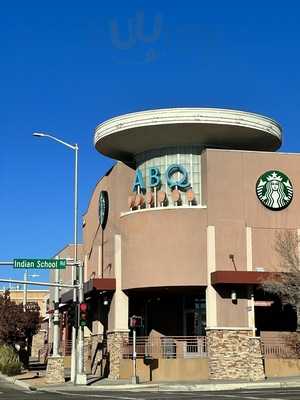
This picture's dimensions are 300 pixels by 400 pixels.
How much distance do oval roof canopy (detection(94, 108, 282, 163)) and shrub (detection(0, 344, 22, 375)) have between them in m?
14.6

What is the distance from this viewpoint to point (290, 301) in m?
33.8

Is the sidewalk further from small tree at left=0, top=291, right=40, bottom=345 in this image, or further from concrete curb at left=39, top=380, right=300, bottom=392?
small tree at left=0, top=291, right=40, bottom=345

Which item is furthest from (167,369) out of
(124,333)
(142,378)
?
(124,333)

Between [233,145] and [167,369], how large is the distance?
13445mm

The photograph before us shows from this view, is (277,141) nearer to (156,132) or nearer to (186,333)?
(156,132)

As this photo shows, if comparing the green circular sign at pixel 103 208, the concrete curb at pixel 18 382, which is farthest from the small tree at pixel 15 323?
the green circular sign at pixel 103 208

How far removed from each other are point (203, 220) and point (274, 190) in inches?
168

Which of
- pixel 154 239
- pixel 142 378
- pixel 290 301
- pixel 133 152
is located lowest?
pixel 142 378

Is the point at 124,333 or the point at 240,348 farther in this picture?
the point at 124,333

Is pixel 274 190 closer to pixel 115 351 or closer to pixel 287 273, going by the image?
pixel 287 273

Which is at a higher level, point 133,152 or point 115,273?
point 133,152

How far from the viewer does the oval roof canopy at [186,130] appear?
121 feet

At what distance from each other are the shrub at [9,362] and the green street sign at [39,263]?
39.1 feet

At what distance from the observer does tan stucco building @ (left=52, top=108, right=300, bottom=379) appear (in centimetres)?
3612
